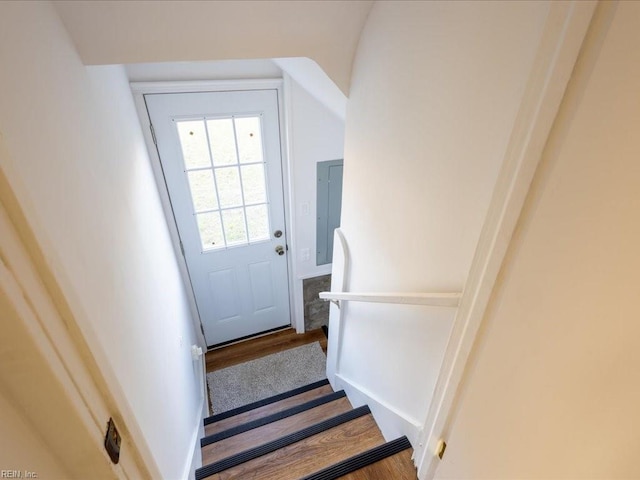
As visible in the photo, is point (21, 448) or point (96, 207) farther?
point (96, 207)

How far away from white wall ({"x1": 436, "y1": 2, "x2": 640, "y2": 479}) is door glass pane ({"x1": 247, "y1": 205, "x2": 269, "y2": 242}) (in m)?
1.91

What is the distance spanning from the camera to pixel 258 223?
2623 millimetres

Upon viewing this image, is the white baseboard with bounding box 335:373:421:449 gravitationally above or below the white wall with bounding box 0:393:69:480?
below

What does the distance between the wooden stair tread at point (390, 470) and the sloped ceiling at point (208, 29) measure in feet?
5.45

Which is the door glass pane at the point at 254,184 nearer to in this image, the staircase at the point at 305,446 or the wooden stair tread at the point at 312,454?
the staircase at the point at 305,446

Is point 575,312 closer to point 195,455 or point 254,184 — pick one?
point 195,455

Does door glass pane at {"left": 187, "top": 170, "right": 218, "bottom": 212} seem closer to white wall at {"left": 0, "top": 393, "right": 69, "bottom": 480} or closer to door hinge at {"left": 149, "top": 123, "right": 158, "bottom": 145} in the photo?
door hinge at {"left": 149, "top": 123, "right": 158, "bottom": 145}

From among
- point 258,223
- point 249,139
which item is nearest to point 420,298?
point 249,139

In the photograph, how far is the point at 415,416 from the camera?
1.36 metres

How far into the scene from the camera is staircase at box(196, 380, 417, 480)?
1.45 m

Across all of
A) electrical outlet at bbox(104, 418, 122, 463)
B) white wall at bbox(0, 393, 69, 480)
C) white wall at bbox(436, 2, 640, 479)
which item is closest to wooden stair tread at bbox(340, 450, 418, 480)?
white wall at bbox(436, 2, 640, 479)

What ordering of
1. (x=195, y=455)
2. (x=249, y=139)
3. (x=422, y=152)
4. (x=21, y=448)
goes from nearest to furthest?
(x=21, y=448), (x=422, y=152), (x=195, y=455), (x=249, y=139)

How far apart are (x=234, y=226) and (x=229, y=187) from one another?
328mm

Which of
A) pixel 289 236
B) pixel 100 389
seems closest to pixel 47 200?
pixel 100 389
